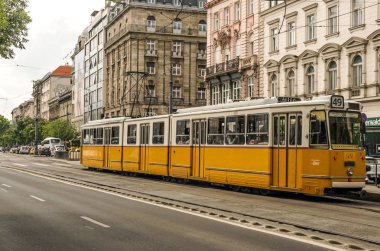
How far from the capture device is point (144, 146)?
1152 inches

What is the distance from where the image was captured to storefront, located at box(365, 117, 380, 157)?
34.1m

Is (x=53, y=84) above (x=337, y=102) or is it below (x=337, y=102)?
above

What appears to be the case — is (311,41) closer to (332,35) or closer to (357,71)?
(332,35)

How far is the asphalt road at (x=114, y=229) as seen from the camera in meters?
9.48

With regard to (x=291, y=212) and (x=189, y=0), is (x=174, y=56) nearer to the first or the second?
(x=189, y=0)

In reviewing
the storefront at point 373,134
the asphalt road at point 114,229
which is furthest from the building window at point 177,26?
the asphalt road at point 114,229

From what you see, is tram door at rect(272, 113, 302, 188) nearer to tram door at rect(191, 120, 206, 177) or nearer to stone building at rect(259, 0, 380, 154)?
tram door at rect(191, 120, 206, 177)

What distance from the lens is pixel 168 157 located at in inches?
1048

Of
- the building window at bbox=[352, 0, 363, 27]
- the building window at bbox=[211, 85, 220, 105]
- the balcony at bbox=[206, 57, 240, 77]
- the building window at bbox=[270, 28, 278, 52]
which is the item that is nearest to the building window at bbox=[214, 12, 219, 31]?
the balcony at bbox=[206, 57, 240, 77]

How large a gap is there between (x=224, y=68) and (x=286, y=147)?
3375 centimetres

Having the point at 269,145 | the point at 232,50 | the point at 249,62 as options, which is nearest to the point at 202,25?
the point at 232,50

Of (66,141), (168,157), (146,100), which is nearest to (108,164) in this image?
(168,157)

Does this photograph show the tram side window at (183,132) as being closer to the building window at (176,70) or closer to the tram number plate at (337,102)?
the tram number plate at (337,102)

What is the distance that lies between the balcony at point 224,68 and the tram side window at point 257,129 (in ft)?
97.5
